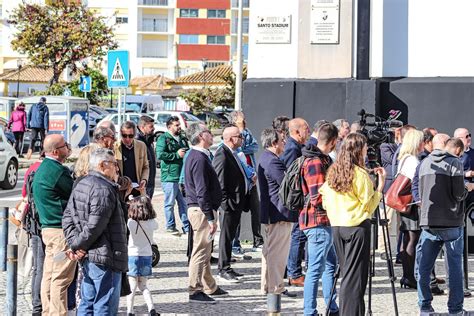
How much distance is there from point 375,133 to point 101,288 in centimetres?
453

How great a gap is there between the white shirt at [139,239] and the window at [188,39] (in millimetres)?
94677

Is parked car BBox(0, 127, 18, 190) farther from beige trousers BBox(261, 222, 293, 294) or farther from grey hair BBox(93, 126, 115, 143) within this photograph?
beige trousers BBox(261, 222, 293, 294)

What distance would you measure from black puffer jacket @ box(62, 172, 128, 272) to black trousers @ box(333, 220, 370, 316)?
202cm

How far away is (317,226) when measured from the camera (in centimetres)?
992

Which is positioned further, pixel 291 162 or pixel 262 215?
pixel 291 162

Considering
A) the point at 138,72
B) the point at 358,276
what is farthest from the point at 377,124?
the point at 138,72

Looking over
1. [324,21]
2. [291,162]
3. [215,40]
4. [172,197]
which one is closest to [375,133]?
[291,162]

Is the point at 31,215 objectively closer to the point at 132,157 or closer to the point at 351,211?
the point at 132,157

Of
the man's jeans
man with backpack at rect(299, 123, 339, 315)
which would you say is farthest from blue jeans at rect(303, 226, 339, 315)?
the man's jeans

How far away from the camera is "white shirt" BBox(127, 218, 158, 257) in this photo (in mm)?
10539

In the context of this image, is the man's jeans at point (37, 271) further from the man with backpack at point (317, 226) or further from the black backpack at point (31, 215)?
the man with backpack at point (317, 226)

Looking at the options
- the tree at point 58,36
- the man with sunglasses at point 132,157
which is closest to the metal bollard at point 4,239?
the man with sunglasses at point 132,157

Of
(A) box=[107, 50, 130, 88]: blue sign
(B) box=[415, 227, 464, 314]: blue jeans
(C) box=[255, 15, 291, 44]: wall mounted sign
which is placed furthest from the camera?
(A) box=[107, 50, 130, 88]: blue sign

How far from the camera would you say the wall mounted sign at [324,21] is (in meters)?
15.0
